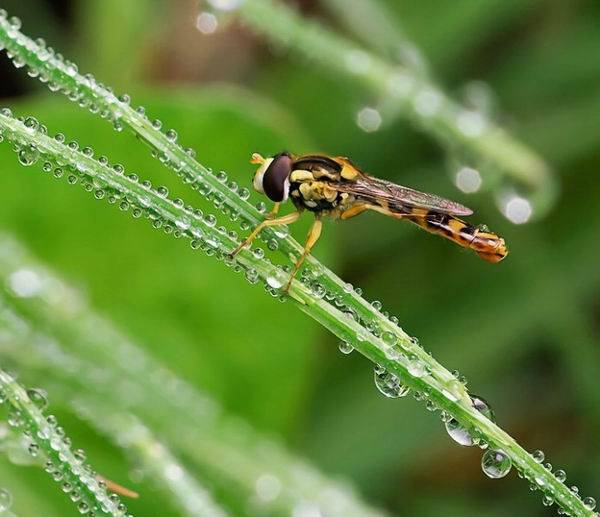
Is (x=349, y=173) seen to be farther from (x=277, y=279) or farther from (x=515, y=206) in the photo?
(x=515, y=206)

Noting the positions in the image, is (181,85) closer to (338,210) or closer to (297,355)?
(297,355)

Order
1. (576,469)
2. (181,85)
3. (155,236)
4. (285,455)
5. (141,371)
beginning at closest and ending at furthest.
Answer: (141,371)
(285,455)
(155,236)
(576,469)
(181,85)

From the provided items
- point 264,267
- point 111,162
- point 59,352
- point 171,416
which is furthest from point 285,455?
point 264,267

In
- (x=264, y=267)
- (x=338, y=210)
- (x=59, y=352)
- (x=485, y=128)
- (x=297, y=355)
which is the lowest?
(x=264, y=267)

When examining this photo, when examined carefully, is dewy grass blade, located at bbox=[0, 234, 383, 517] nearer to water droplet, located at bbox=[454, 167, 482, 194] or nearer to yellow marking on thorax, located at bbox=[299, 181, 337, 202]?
yellow marking on thorax, located at bbox=[299, 181, 337, 202]

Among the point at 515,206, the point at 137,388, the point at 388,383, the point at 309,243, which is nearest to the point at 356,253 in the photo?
the point at 515,206

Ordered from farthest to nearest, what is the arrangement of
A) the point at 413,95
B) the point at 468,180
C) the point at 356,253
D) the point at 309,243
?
the point at 356,253 < the point at 468,180 < the point at 413,95 < the point at 309,243

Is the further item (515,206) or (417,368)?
(515,206)
